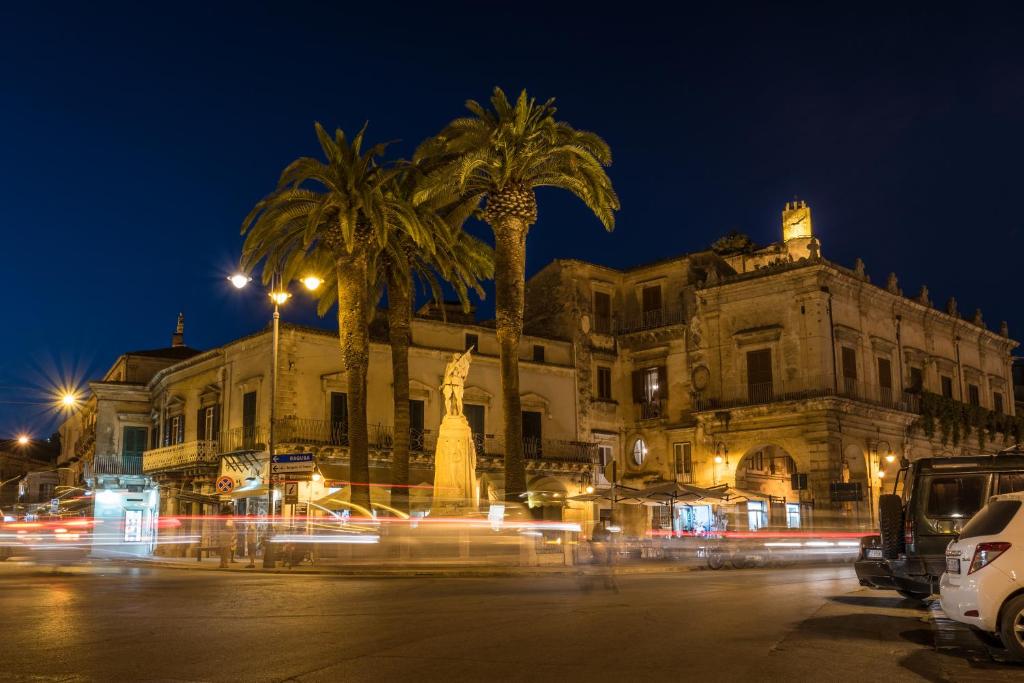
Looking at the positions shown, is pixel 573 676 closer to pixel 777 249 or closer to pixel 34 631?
pixel 34 631

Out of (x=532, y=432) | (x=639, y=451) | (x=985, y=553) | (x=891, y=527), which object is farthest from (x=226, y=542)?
(x=985, y=553)

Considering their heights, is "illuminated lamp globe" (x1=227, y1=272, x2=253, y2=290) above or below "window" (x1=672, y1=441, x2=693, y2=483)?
above

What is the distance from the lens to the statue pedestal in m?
28.6

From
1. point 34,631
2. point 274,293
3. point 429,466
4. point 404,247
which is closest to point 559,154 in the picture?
point 404,247

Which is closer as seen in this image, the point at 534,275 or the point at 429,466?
the point at 429,466

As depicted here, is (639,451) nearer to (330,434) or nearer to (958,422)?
(958,422)

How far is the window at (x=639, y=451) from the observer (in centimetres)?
4844

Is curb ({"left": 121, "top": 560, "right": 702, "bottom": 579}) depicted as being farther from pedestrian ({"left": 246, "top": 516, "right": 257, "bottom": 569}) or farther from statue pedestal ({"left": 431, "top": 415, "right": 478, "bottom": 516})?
statue pedestal ({"left": 431, "top": 415, "right": 478, "bottom": 516})

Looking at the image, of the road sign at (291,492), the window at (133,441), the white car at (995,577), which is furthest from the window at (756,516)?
the white car at (995,577)

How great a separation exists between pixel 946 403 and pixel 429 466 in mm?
24326

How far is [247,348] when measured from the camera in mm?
41469

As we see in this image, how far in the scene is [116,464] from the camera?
49.5m

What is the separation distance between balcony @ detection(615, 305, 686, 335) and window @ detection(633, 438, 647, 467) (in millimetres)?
5204

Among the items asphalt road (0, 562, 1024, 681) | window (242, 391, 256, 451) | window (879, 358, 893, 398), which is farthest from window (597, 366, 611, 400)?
asphalt road (0, 562, 1024, 681)
